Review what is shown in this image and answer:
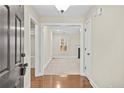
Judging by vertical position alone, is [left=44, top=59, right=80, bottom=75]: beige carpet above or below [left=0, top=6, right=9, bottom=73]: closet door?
below

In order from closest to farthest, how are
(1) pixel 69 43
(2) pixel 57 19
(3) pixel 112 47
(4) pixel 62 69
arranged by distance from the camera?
(3) pixel 112 47 → (2) pixel 57 19 → (4) pixel 62 69 → (1) pixel 69 43

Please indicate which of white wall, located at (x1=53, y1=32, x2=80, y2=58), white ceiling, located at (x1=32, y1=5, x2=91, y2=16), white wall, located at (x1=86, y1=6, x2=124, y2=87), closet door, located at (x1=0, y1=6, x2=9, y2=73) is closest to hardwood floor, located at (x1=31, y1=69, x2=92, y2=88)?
white wall, located at (x1=86, y1=6, x2=124, y2=87)

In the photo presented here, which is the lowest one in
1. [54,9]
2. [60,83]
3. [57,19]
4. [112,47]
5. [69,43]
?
[60,83]

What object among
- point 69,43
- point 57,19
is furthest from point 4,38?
point 69,43

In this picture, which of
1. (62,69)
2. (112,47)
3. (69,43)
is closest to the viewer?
(112,47)

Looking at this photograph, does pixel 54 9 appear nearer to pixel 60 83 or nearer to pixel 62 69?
pixel 60 83

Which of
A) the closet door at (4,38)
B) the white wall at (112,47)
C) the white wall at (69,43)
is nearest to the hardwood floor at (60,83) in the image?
the white wall at (112,47)

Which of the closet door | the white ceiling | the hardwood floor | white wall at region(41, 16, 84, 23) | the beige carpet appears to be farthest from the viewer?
the beige carpet

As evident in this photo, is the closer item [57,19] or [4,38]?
[4,38]

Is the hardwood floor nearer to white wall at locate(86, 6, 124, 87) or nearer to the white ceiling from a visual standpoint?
white wall at locate(86, 6, 124, 87)

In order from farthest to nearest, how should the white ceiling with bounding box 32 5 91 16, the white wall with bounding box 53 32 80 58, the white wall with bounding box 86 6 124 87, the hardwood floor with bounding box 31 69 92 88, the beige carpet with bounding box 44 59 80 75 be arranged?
the white wall with bounding box 53 32 80 58 → the beige carpet with bounding box 44 59 80 75 → the white ceiling with bounding box 32 5 91 16 → the hardwood floor with bounding box 31 69 92 88 → the white wall with bounding box 86 6 124 87

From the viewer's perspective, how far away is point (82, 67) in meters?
5.34

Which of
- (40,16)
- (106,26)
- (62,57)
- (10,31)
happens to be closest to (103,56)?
(106,26)
